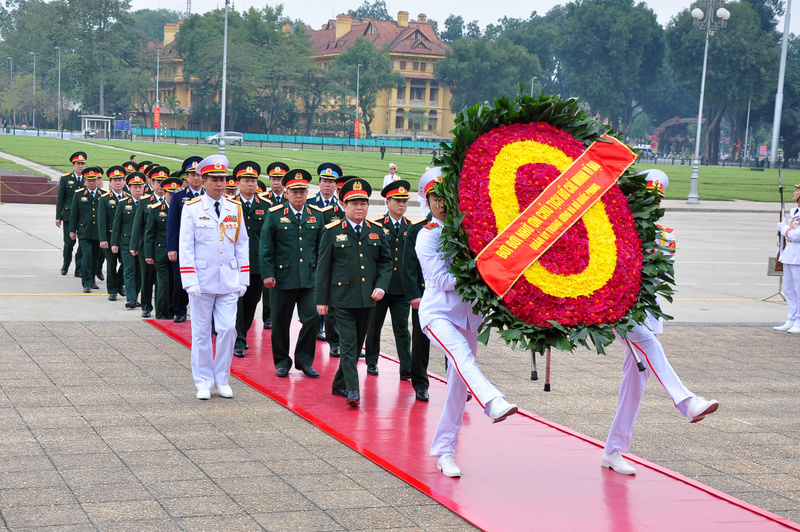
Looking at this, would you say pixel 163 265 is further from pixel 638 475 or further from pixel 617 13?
pixel 617 13

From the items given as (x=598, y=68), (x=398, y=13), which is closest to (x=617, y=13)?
(x=598, y=68)

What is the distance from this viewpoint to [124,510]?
500cm

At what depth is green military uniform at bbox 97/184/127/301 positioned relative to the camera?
503 inches

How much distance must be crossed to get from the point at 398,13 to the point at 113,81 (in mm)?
35327

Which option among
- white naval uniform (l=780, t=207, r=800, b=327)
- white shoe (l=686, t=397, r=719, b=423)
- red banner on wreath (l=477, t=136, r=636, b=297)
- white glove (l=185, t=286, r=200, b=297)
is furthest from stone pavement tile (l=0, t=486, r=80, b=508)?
white naval uniform (l=780, t=207, r=800, b=327)

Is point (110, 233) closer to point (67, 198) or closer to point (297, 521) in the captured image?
point (67, 198)

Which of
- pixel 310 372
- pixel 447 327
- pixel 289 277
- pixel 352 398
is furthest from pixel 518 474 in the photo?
pixel 289 277

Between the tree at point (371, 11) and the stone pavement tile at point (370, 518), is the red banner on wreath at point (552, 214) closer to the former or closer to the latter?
the stone pavement tile at point (370, 518)

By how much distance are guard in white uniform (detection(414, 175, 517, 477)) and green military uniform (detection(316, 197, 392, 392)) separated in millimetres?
1782

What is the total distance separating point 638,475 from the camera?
6.01m

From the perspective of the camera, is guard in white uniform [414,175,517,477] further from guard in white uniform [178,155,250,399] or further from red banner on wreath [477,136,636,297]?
guard in white uniform [178,155,250,399]

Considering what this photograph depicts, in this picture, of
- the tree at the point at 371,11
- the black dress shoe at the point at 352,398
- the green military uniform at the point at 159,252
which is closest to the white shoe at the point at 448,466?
the black dress shoe at the point at 352,398

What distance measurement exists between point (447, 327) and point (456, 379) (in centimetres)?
36

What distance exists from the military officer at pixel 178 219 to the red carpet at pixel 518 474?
177 centimetres
